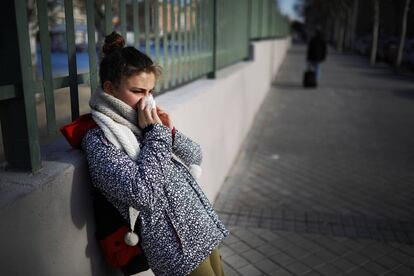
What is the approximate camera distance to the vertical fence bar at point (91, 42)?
1988mm

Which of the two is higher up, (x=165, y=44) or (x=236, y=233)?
(x=165, y=44)

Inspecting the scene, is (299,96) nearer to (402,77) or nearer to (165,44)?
(402,77)

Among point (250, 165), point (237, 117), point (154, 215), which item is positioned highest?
point (154, 215)

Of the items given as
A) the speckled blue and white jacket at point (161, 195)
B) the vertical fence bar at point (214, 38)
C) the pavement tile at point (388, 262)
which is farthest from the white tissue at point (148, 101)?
the vertical fence bar at point (214, 38)

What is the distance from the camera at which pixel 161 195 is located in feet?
5.58

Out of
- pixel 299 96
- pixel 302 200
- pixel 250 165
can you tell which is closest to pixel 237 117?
pixel 250 165

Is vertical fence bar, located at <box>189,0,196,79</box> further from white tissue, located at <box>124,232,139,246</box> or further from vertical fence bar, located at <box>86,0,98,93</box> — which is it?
white tissue, located at <box>124,232,139,246</box>

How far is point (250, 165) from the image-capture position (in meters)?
5.57

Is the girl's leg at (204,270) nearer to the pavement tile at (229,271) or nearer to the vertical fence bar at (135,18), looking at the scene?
the pavement tile at (229,271)

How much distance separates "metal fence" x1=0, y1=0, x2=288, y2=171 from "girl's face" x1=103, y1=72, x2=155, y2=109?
251 millimetres

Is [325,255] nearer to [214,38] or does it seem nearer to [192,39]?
[192,39]

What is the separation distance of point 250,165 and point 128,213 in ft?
13.0

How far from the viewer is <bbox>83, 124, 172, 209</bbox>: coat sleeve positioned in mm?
1580

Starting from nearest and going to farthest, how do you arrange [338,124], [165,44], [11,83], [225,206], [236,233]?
[11,83]
[165,44]
[236,233]
[225,206]
[338,124]
